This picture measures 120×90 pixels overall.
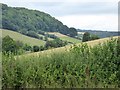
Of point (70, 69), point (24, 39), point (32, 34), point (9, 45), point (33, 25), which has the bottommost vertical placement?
point (24, 39)

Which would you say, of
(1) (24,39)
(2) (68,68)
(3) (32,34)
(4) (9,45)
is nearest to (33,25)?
(3) (32,34)

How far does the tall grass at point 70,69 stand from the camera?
11.9 metres

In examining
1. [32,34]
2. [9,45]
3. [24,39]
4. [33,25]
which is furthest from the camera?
[32,34]

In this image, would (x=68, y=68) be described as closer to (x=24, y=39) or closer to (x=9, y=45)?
(x=9, y=45)

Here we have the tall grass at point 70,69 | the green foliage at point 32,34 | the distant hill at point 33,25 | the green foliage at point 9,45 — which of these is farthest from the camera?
the green foliage at point 32,34

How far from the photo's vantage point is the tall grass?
11.9m

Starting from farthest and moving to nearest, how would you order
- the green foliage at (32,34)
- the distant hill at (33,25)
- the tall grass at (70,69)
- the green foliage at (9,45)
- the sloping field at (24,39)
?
the green foliage at (32,34), the distant hill at (33,25), the sloping field at (24,39), the green foliage at (9,45), the tall grass at (70,69)

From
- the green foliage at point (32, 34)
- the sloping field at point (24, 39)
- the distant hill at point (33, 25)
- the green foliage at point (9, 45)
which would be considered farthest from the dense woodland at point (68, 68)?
the green foliage at point (32, 34)

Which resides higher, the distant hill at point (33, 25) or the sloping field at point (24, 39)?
the distant hill at point (33, 25)

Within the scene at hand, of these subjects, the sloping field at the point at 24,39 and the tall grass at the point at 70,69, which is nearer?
the tall grass at the point at 70,69

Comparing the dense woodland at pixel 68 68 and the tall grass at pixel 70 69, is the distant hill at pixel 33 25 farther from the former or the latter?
the tall grass at pixel 70 69

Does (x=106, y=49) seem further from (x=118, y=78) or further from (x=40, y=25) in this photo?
(x=40, y=25)

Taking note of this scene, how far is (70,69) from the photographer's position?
1237 cm

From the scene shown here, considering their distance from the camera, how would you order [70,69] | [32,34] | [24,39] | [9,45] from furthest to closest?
[32,34] < [24,39] < [9,45] < [70,69]
